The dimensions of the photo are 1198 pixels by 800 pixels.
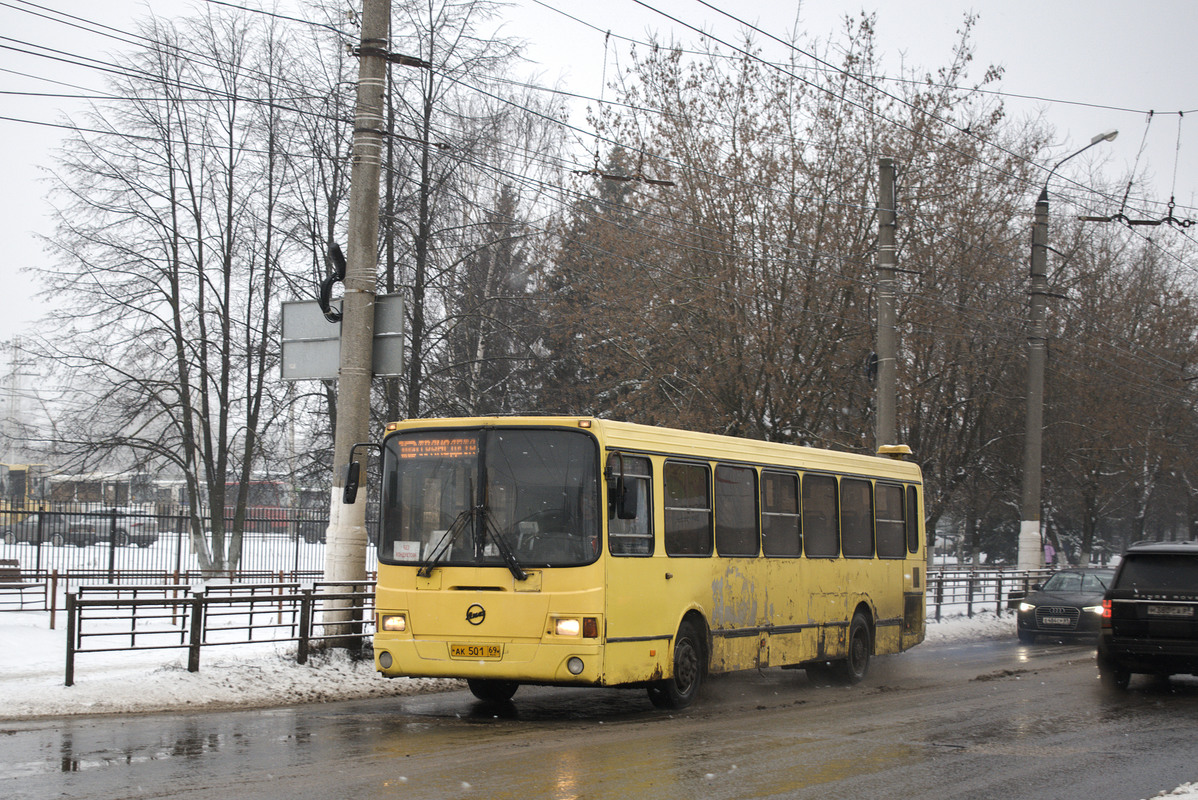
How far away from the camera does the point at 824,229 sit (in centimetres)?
2555

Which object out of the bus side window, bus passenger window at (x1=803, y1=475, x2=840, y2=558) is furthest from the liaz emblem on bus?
the bus side window

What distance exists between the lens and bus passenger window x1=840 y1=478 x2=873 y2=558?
597 inches

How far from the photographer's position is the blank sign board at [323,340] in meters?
14.1

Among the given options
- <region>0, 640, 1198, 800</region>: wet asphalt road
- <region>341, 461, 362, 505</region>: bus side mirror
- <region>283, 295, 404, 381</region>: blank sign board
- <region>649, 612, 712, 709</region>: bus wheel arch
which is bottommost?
<region>0, 640, 1198, 800</region>: wet asphalt road

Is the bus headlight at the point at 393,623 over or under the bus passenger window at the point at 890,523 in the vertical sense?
under

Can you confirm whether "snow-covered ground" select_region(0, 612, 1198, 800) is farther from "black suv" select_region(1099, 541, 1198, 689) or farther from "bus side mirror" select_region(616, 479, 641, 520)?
"black suv" select_region(1099, 541, 1198, 689)

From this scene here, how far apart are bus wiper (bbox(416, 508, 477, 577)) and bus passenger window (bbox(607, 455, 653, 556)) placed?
132 cm

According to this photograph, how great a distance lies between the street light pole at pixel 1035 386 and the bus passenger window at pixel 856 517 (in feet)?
38.9

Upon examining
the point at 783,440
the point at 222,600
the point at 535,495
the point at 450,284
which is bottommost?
the point at 222,600

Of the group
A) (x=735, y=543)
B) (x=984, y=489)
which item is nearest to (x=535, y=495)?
(x=735, y=543)

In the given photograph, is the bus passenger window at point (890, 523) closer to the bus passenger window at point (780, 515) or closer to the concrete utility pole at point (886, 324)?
the bus passenger window at point (780, 515)

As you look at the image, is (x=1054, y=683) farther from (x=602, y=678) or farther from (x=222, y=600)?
(x=222, y=600)

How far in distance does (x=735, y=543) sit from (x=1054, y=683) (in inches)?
188

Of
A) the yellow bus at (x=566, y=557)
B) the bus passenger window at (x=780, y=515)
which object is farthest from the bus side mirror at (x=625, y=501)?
the bus passenger window at (x=780, y=515)
